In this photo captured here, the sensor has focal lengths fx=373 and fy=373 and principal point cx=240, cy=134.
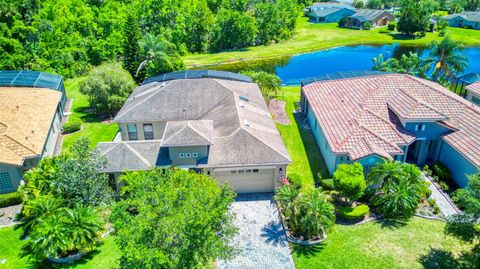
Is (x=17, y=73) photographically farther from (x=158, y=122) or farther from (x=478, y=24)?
(x=478, y=24)

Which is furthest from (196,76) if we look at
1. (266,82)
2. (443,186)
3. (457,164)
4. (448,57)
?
(448,57)

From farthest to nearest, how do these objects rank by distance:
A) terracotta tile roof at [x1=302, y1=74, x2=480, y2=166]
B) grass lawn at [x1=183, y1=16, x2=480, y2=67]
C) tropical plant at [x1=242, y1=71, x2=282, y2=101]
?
1. grass lawn at [x1=183, y1=16, x2=480, y2=67]
2. tropical plant at [x1=242, y1=71, x2=282, y2=101]
3. terracotta tile roof at [x1=302, y1=74, x2=480, y2=166]

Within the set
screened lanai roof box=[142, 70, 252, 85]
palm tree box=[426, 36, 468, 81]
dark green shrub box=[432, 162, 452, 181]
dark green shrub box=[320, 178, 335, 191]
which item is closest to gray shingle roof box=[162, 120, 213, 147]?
dark green shrub box=[320, 178, 335, 191]

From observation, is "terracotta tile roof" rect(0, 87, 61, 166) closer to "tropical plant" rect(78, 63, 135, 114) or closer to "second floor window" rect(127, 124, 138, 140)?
"tropical plant" rect(78, 63, 135, 114)

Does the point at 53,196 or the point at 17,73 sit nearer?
the point at 53,196

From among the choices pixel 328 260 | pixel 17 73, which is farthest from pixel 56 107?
pixel 328 260

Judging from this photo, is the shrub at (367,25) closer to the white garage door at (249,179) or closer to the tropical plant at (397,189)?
the tropical plant at (397,189)
